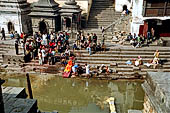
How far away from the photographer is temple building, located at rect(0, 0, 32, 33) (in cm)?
1950

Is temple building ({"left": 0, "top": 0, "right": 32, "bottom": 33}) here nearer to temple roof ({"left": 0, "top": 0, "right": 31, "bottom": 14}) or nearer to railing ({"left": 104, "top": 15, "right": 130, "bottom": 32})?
temple roof ({"left": 0, "top": 0, "right": 31, "bottom": 14})

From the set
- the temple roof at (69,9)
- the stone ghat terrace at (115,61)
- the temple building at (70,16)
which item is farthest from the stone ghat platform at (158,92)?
the temple roof at (69,9)

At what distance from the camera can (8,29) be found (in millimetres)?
20219

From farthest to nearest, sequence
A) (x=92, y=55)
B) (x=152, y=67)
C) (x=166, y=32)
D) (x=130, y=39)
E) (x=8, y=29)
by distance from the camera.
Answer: (x=8, y=29) < (x=166, y=32) < (x=130, y=39) < (x=92, y=55) < (x=152, y=67)

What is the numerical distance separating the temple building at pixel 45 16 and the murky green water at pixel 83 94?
7.04 metres

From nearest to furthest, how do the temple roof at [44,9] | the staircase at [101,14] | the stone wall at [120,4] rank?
the temple roof at [44,9], the staircase at [101,14], the stone wall at [120,4]

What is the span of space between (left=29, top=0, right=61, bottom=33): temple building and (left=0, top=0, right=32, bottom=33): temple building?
3.76 ft

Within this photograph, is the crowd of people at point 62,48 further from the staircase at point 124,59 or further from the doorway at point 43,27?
the doorway at point 43,27

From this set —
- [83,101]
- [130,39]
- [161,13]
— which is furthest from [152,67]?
[83,101]

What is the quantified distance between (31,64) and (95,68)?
15.7 ft

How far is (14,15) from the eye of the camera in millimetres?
19625

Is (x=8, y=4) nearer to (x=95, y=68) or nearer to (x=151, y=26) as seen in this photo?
(x=95, y=68)

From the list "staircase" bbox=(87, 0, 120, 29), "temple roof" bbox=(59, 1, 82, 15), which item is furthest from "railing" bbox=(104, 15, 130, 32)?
"temple roof" bbox=(59, 1, 82, 15)

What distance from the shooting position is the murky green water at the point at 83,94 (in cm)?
1078
